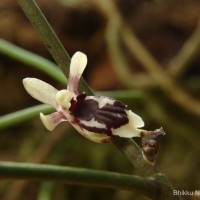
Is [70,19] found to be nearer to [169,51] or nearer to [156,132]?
[169,51]

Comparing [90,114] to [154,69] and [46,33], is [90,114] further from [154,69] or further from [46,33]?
[154,69]

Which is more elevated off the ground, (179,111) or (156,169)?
(179,111)

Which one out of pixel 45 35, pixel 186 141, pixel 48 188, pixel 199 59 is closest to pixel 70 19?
pixel 199 59

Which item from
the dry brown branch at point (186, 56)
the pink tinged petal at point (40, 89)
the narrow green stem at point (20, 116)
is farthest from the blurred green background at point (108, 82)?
the pink tinged petal at point (40, 89)

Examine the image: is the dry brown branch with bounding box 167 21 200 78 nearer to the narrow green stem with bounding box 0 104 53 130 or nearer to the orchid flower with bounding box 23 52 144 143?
the narrow green stem with bounding box 0 104 53 130

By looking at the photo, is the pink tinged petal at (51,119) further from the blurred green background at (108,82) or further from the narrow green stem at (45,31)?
the blurred green background at (108,82)

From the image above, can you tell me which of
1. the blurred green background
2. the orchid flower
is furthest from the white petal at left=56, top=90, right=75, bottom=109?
the blurred green background
